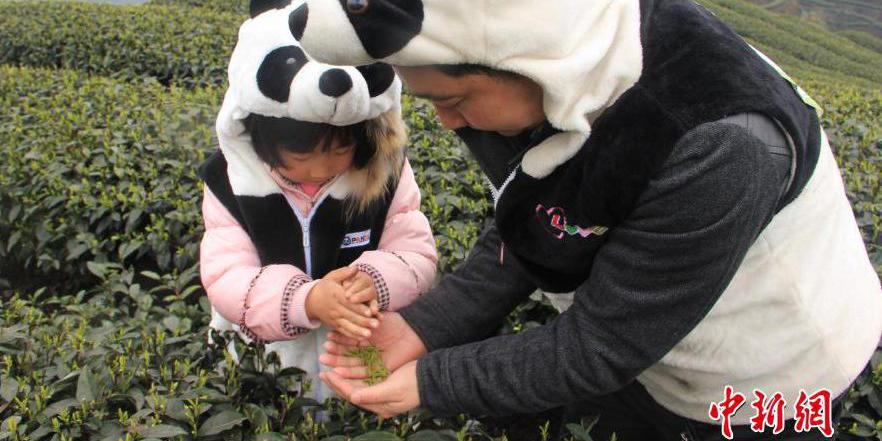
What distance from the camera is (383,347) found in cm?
187

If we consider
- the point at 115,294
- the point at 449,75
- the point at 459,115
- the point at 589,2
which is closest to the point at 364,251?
the point at 459,115

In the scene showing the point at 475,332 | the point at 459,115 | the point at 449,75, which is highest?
the point at 449,75

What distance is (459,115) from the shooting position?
1.33m

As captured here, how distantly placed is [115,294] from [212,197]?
120 cm

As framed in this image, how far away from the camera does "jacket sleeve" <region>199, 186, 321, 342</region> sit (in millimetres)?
1790

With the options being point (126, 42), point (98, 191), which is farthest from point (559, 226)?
point (126, 42)

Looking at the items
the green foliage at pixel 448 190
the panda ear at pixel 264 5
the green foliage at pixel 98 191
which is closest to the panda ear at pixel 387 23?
the panda ear at pixel 264 5

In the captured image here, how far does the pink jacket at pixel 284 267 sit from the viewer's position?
1798mm

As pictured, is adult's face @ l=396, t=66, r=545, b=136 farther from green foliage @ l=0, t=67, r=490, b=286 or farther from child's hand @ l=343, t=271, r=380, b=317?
green foliage @ l=0, t=67, r=490, b=286

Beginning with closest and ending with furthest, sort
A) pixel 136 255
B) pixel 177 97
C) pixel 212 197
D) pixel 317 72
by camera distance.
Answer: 1. pixel 317 72
2. pixel 212 197
3. pixel 136 255
4. pixel 177 97

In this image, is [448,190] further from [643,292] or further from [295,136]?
[643,292]

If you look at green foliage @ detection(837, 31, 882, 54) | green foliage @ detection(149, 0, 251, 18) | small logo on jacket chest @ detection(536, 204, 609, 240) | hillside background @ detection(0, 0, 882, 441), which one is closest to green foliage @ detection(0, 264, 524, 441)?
hillside background @ detection(0, 0, 882, 441)

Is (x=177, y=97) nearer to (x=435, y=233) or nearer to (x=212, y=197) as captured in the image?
(x=435, y=233)

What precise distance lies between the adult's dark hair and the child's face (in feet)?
2.29
